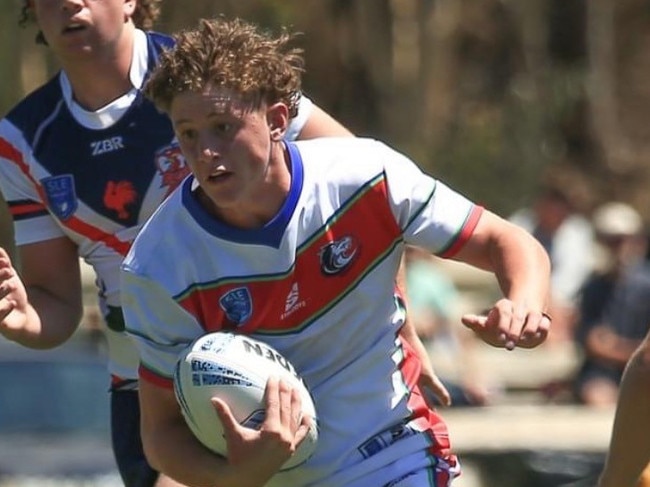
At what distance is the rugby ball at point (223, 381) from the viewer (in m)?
5.27

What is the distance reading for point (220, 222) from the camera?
214 inches

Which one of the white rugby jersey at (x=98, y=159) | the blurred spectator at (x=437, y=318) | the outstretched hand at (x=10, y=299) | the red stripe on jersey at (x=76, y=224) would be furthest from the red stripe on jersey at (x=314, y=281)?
the blurred spectator at (x=437, y=318)

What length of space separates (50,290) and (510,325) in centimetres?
168

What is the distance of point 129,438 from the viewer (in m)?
6.34

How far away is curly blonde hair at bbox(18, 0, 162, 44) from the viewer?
251 inches

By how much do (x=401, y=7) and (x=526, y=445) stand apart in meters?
15.8

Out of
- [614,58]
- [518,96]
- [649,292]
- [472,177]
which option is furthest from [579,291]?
[614,58]

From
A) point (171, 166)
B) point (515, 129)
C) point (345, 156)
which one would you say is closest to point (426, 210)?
point (345, 156)

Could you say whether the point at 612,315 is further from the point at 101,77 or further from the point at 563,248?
the point at 101,77

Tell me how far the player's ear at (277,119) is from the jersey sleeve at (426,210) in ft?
0.98

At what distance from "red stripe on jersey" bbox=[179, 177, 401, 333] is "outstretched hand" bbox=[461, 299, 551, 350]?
44 cm

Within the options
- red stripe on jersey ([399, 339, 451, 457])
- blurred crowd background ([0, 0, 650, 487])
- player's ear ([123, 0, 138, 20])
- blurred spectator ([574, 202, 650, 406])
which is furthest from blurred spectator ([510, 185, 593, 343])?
red stripe on jersey ([399, 339, 451, 457])

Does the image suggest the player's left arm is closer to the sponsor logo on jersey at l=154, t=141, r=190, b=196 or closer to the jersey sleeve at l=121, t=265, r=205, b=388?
the jersey sleeve at l=121, t=265, r=205, b=388

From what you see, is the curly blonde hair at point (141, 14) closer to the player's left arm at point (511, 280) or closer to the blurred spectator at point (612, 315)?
the player's left arm at point (511, 280)
